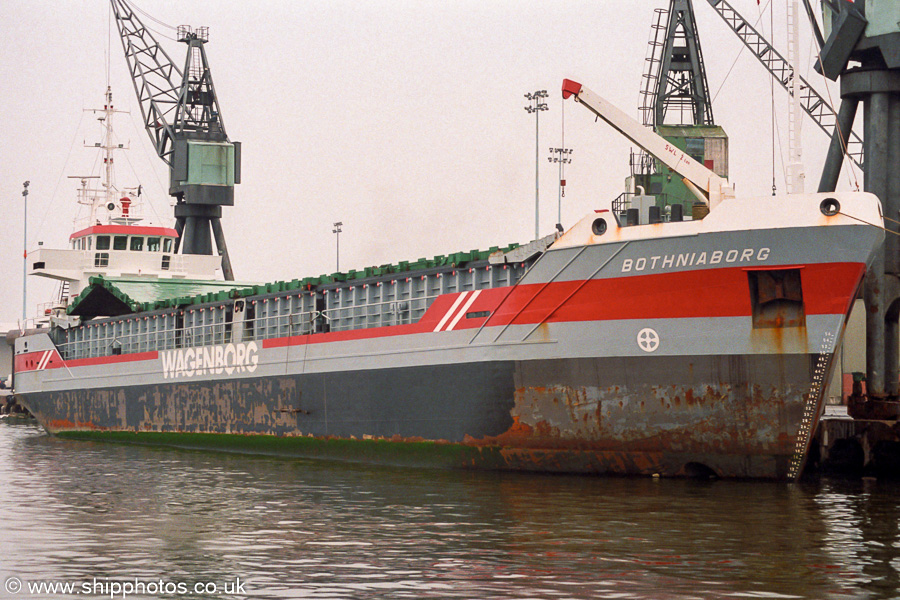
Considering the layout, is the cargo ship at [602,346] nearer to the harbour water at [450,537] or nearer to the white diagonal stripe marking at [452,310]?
the white diagonal stripe marking at [452,310]

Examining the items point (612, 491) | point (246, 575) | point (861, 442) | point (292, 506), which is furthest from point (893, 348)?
point (246, 575)

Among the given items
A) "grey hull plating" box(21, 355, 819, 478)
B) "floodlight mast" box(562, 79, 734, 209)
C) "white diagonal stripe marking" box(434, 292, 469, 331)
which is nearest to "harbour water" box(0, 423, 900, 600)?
"grey hull plating" box(21, 355, 819, 478)

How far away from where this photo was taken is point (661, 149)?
22484 mm

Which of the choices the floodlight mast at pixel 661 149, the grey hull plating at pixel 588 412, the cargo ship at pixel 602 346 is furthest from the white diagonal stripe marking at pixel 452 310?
the floodlight mast at pixel 661 149

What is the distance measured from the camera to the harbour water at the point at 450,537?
37.3 ft

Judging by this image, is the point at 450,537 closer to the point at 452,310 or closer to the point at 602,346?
the point at 602,346

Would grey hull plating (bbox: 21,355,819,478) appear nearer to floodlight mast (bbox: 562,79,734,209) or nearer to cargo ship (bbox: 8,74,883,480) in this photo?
cargo ship (bbox: 8,74,883,480)

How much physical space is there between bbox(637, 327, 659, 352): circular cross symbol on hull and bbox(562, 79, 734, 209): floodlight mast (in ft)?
9.26

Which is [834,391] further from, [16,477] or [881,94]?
[16,477]

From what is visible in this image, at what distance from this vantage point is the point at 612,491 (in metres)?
18.8

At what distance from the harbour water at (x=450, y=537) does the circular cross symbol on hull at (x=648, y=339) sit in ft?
8.23

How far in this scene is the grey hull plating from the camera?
19609 mm

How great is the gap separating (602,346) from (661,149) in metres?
4.58

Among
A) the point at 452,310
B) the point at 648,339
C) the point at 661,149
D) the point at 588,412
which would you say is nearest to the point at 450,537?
the point at 588,412
